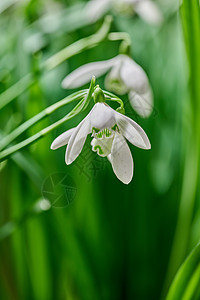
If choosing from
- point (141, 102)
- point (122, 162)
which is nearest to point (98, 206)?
point (141, 102)

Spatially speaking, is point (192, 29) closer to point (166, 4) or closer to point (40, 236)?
point (40, 236)

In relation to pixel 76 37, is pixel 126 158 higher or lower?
lower

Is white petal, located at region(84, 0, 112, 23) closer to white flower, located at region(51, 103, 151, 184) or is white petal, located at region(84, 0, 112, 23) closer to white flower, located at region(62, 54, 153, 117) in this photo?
white flower, located at region(62, 54, 153, 117)

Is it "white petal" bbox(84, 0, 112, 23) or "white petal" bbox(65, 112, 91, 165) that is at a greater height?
"white petal" bbox(84, 0, 112, 23)

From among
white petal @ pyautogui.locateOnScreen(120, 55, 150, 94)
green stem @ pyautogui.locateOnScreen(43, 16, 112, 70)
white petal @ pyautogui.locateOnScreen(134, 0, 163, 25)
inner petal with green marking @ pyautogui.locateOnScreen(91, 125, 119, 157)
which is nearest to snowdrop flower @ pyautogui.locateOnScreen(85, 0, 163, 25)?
white petal @ pyautogui.locateOnScreen(134, 0, 163, 25)

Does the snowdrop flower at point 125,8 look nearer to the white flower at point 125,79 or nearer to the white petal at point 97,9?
the white petal at point 97,9

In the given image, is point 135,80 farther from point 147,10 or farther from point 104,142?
point 147,10

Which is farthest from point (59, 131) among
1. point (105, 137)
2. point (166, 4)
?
point (166, 4)
